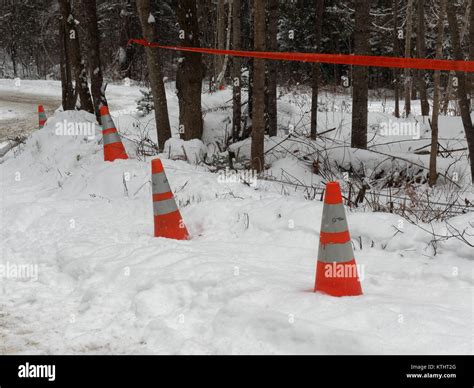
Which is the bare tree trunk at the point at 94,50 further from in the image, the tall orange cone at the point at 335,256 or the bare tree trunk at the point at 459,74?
the tall orange cone at the point at 335,256

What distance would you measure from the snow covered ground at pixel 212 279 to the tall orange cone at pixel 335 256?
11 centimetres

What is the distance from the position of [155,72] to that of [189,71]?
2.16 feet

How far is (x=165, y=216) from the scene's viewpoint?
16.3ft

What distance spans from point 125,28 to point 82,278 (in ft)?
68.0

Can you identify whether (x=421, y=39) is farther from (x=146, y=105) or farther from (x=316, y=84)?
(x=146, y=105)

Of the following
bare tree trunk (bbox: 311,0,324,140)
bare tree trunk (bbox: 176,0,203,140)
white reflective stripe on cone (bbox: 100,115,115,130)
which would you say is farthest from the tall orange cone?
bare tree trunk (bbox: 311,0,324,140)

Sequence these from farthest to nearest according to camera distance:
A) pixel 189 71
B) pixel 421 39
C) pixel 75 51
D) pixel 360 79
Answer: pixel 421 39 → pixel 75 51 → pixel 360 79 → pixel 189 71

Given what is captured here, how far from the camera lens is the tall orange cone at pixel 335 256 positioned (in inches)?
135

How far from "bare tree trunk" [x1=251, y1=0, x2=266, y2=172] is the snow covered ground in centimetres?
117

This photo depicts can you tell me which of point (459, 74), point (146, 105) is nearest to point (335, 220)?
point (459, 74)

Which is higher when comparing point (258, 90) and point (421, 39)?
point (421, 39)
